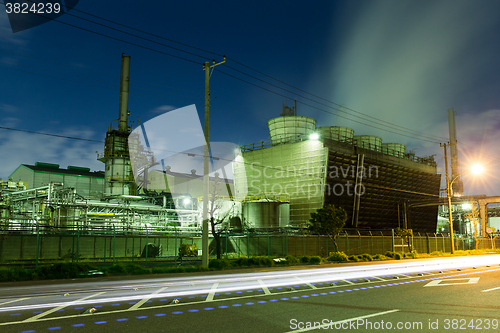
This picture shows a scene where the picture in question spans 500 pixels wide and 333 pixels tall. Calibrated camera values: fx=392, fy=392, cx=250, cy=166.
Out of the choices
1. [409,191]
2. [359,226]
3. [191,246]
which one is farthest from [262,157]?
[409,191]

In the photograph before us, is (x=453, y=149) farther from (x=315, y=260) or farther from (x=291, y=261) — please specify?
(x=291, y=261)

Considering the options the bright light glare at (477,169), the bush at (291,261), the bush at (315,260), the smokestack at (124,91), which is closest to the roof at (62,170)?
the smokestack at (124,91)

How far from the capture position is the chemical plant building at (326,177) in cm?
5200

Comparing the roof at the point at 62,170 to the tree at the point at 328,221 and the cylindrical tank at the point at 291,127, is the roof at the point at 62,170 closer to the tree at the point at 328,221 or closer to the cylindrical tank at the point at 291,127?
the cylindrical tank at the point at 291,127

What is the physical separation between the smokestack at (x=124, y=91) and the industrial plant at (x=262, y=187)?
13 cm

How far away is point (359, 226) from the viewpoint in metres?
57.8

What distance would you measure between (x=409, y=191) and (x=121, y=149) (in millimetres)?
47581

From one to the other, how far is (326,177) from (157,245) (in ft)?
76.5

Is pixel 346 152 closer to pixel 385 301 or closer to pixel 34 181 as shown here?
pixel 385 301

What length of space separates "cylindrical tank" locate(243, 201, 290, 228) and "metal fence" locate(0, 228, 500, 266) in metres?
5.67

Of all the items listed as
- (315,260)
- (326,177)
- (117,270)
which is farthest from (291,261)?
(326,177)

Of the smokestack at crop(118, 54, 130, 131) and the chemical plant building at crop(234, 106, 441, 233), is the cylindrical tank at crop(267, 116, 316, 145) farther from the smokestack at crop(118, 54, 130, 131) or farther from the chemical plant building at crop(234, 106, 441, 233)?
the smokestack at crop(118, 54, 130, 131)

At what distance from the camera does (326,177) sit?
5112 centimetres

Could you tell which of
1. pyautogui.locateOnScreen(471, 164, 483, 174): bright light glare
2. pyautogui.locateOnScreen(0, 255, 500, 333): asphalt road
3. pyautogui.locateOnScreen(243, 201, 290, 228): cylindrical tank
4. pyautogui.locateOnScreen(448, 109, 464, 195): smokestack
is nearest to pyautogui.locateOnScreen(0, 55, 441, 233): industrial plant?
pyautogui.locateOnScreen(243, 201, 290, 228): cylindrical tank
